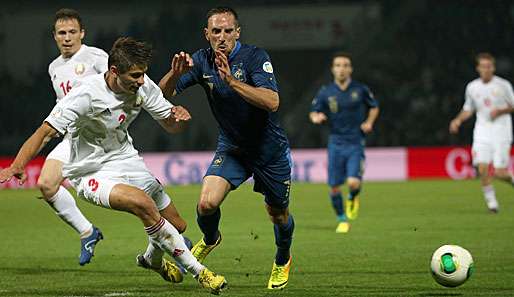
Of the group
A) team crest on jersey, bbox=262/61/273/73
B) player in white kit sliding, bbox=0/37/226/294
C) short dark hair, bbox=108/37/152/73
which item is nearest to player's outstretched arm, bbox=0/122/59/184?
player in white kit sliding, bbox=0/37/226/294

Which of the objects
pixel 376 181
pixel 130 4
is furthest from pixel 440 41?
pixel 130 4

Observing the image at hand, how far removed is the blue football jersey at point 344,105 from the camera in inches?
552

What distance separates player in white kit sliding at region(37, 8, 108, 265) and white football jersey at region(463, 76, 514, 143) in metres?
7.35

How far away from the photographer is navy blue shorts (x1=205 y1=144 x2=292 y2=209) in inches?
308

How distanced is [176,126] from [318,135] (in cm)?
1829

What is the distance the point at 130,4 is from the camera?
27.2 m

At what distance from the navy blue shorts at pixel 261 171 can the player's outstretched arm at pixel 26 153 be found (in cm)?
134

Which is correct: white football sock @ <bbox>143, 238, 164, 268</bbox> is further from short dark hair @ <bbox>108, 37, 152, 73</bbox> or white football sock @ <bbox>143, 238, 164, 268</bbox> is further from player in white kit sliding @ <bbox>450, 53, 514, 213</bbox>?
player in white kit sliding @ <bbox>450, 53, 514, 213</bbox>

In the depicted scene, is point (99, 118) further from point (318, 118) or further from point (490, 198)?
point (490, 198)

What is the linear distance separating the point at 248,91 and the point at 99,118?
3.53 ft

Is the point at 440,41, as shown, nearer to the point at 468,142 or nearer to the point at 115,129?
the point at 468,142

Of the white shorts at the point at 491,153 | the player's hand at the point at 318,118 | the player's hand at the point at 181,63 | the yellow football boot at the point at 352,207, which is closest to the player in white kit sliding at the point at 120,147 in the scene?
the player's hand at the point at 181,63

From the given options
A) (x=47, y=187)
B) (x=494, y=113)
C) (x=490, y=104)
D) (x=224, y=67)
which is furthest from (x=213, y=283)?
(x=490, y=104)

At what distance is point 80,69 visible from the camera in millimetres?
9484
